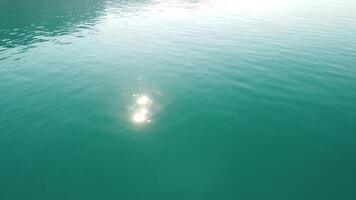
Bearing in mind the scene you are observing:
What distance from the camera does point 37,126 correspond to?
36.2 metres

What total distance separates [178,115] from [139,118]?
18.3 ft

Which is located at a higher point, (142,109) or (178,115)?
(178,115)

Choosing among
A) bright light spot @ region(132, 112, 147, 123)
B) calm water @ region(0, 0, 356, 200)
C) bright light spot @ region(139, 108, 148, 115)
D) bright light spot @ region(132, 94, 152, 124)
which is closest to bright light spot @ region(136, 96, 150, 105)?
bright light spot @ region(132, 94, 152, 124)

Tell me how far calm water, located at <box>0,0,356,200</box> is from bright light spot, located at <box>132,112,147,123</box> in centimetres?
15

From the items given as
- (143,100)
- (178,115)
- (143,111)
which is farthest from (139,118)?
(178,115)

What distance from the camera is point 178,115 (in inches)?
1532

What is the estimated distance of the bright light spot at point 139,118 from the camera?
1476 inches

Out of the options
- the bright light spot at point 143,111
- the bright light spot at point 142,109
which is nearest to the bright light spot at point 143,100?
the bright light spot at point 142,109

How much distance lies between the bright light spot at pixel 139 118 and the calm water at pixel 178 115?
15 centimetres

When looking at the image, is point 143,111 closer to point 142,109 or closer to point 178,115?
point 142,109

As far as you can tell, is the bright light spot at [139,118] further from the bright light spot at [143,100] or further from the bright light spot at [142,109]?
the bright light spot at [143,100]

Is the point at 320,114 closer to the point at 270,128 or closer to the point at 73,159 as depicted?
the point at 270,128

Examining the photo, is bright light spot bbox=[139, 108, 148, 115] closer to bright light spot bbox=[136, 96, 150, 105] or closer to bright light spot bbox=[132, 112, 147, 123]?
bright light spot bbox=[132, 112, 147, 123]

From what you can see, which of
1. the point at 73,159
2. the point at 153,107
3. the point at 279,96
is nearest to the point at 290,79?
the point at 279,96
